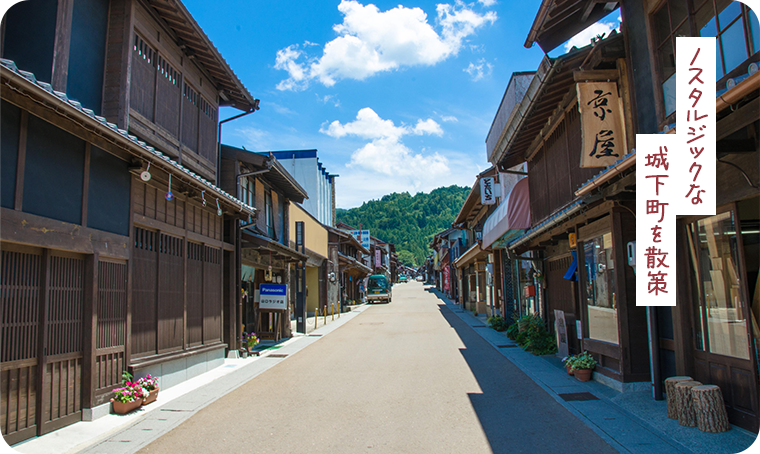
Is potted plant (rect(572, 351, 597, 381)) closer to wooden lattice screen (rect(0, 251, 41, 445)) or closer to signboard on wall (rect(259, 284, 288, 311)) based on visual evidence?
wooden lattice screen (rect(0, 251, 41, 445))

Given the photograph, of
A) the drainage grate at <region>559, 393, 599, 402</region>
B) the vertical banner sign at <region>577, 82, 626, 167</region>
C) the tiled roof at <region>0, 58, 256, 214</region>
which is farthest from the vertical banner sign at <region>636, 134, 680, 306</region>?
the tiled roof at <region>0, 58, 256, 214</region>

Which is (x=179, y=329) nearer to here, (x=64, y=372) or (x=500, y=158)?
(x=64, y=372)

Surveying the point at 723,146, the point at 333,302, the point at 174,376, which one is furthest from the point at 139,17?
the point at 333,302

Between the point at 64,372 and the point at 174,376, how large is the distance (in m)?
3.24

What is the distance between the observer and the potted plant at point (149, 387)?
27.3 feet

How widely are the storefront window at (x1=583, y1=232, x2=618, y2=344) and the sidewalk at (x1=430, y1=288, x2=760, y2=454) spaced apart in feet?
3.76

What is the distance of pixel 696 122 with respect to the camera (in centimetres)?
498

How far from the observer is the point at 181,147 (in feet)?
38.0

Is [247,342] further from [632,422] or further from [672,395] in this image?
[672,395]

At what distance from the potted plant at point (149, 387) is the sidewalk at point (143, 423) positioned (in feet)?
0.40

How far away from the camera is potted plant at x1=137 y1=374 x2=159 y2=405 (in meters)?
8.31

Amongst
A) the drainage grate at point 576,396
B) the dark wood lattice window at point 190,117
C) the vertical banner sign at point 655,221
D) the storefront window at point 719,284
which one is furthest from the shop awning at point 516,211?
the dark wood lattice window at point 190,117

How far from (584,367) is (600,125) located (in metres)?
5.00

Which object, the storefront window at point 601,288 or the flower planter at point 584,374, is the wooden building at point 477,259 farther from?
the flower planter at point 584,374
